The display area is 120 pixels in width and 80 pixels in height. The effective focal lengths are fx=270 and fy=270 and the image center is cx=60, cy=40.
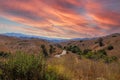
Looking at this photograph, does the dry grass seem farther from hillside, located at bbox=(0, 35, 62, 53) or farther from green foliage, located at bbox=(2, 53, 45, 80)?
hillside, located at bbox=(0, 35, 62, 53)

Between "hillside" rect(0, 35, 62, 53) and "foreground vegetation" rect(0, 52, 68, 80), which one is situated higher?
"foreground vegetation" rect(0, 52, 68, 80)

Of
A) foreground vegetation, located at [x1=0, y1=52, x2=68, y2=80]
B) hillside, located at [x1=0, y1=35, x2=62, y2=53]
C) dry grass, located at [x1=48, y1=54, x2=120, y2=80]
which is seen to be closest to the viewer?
foreground vegetation, located at [x1=0, y1=52, x2=68, y2=80]

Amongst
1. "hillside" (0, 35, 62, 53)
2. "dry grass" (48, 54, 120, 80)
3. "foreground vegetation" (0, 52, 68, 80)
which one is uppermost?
"foreground vegetation" (0, 52, 68, 80)

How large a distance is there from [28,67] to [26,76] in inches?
12.2

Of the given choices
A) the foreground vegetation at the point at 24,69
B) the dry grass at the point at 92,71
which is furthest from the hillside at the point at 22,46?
Result: the foreground vegetation at the point at 24,69

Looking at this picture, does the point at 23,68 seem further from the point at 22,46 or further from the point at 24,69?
the point at 22,46

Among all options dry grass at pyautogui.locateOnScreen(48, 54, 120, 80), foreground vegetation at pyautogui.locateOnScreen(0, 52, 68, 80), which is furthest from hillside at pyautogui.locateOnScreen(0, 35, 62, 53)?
foreground vegetation at pyautogui.locateOnScreen(0, 52, 68, 80)

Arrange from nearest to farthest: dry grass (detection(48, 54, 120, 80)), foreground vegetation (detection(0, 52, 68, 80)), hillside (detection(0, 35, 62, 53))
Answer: foreground vegetation (detection(0, 52, 68, 80))
dry grass (detection(48, 54, 120, 80))
hillside (detection(0, 35, 62, 53))

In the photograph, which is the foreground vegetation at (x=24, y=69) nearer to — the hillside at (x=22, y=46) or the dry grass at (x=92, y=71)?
the dry grass at (x=92, y=71)

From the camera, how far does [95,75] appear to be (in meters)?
12.1

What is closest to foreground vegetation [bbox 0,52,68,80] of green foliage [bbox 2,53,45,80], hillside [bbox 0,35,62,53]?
green foliage [bbox 2,53,45,80]

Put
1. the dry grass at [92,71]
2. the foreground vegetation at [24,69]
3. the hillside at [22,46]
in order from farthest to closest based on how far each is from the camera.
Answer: the hillside at [22,46]
the dry grass at [92,71]
the foreground vegetation at [24,69]

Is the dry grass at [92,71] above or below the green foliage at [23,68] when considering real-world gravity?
below

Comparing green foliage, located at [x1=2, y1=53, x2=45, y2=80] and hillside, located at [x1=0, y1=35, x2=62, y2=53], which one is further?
hillside, located at [x1=0, y1=35, x2=62, y2=53]
